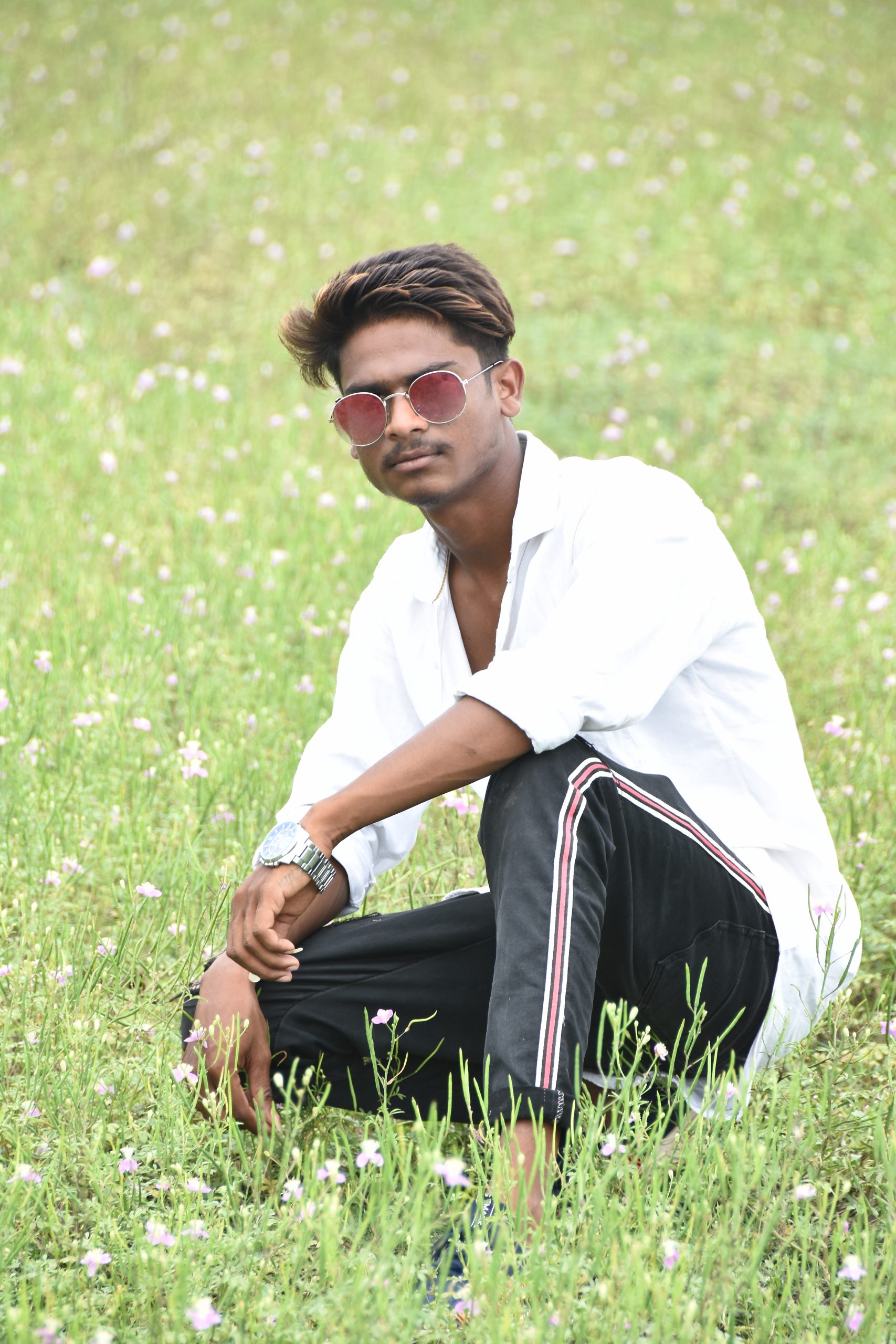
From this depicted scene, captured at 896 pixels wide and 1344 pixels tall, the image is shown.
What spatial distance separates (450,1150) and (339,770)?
868mm

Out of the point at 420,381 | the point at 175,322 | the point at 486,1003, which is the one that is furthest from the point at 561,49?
the point at 486,1003

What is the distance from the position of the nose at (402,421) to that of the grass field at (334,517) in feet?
3.72

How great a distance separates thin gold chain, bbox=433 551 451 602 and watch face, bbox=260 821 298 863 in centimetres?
A: 73

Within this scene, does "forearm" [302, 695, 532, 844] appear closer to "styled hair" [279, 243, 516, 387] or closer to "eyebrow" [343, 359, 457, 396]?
"eyebrow" [343, 359, 457, 396]

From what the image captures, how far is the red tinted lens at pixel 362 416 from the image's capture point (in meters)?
2.82

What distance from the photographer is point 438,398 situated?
281cm

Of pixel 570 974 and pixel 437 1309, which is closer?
pixel 437 1309

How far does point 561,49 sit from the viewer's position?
13266 millimetres

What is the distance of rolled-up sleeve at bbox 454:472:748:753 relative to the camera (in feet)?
7.52

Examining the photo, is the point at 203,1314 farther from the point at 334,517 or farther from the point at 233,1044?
the point at 334,517

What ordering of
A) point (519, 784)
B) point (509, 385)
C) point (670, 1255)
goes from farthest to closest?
point (509, 385) → point (519, 784) → point (670, 1255)

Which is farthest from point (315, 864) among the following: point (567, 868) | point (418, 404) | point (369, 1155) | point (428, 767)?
point (418, 404)

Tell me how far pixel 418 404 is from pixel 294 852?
104cm

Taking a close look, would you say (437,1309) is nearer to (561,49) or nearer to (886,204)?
(886,204)
